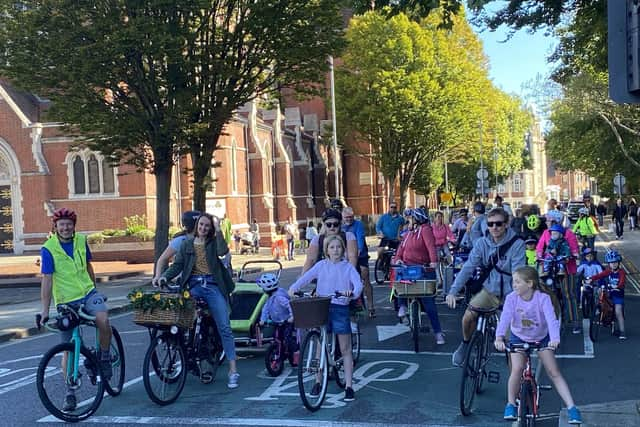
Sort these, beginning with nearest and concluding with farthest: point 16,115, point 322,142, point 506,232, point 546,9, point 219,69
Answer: point 506,232
point 546,9
point 219,69
point 16,115
point 322,142

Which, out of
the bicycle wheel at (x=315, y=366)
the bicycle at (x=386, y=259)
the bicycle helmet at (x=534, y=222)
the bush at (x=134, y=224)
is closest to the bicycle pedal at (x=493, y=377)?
the bicycle wheel at (x=315, y=366)

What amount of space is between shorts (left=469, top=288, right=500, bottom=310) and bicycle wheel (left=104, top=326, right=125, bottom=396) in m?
3.44

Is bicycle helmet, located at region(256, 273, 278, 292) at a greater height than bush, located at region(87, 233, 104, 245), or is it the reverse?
bicycle helmet, located at region(256, 273, 278, 292)

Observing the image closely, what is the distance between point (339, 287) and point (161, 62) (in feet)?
42.0

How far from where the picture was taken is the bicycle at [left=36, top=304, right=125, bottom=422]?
6.14m

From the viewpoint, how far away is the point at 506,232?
6.71m

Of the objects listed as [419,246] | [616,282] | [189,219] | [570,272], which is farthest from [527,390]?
[570,272]

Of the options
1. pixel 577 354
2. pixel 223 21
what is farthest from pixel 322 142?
pixel 577 354

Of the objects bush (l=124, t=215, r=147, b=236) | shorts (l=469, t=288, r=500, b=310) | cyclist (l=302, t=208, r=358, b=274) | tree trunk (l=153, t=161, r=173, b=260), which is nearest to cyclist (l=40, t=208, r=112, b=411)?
cyclist (l=302, t=208, r=358, b=274)

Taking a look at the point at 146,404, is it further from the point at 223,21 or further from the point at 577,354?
the point at 223,21

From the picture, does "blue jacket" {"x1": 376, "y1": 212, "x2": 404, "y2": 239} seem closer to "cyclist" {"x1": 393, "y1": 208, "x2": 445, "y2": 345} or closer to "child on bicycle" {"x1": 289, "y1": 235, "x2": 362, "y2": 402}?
"cyclist" {"x1": 393, "y1": 208, "x2": 445, "y2": 345}

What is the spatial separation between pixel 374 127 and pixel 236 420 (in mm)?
35607

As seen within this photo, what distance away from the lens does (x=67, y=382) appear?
6.29m

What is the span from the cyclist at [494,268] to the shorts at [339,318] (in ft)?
3.36
